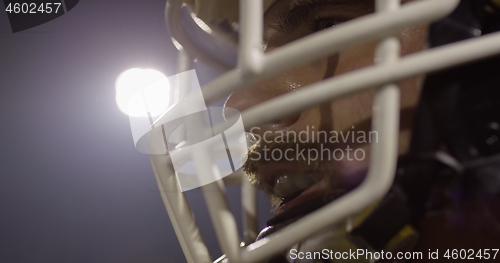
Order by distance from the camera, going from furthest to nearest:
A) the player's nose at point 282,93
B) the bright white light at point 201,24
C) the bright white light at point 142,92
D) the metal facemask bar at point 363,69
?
the bright white light at point 201,24 < the bright white light at point 142,92 < the player's nose at point 282,93 < the metal facemask bar at point 363,69

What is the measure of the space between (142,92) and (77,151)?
0.16m

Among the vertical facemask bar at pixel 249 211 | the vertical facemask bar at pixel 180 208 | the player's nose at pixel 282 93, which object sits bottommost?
the vertical facemask bar at pixel 249 211

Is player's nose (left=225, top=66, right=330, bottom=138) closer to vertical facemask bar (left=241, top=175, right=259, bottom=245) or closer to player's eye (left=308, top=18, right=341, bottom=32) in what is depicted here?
player's eye (left=308, top=18, right=341, bottom=32)

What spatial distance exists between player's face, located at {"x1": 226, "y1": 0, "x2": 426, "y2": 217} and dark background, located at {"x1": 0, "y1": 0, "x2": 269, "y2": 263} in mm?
191

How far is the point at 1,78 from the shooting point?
18.2 inches

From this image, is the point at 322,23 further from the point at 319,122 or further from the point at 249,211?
the point at 249,211

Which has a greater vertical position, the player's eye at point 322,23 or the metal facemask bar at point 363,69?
the player's eye at point 322,23

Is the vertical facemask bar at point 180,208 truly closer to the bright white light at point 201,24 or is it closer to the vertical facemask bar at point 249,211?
the vertical facemask bar at point 249,211

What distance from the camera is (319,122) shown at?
0.87 ft

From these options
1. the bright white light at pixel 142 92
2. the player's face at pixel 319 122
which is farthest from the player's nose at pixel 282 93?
the bright white light at pixel 142 92

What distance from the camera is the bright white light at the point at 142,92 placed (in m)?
0.44

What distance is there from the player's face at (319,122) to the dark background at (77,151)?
19 centimetres

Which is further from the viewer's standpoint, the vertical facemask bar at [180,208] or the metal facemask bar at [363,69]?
the vertical facemask bar at [180,208]

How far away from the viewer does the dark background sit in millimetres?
454
